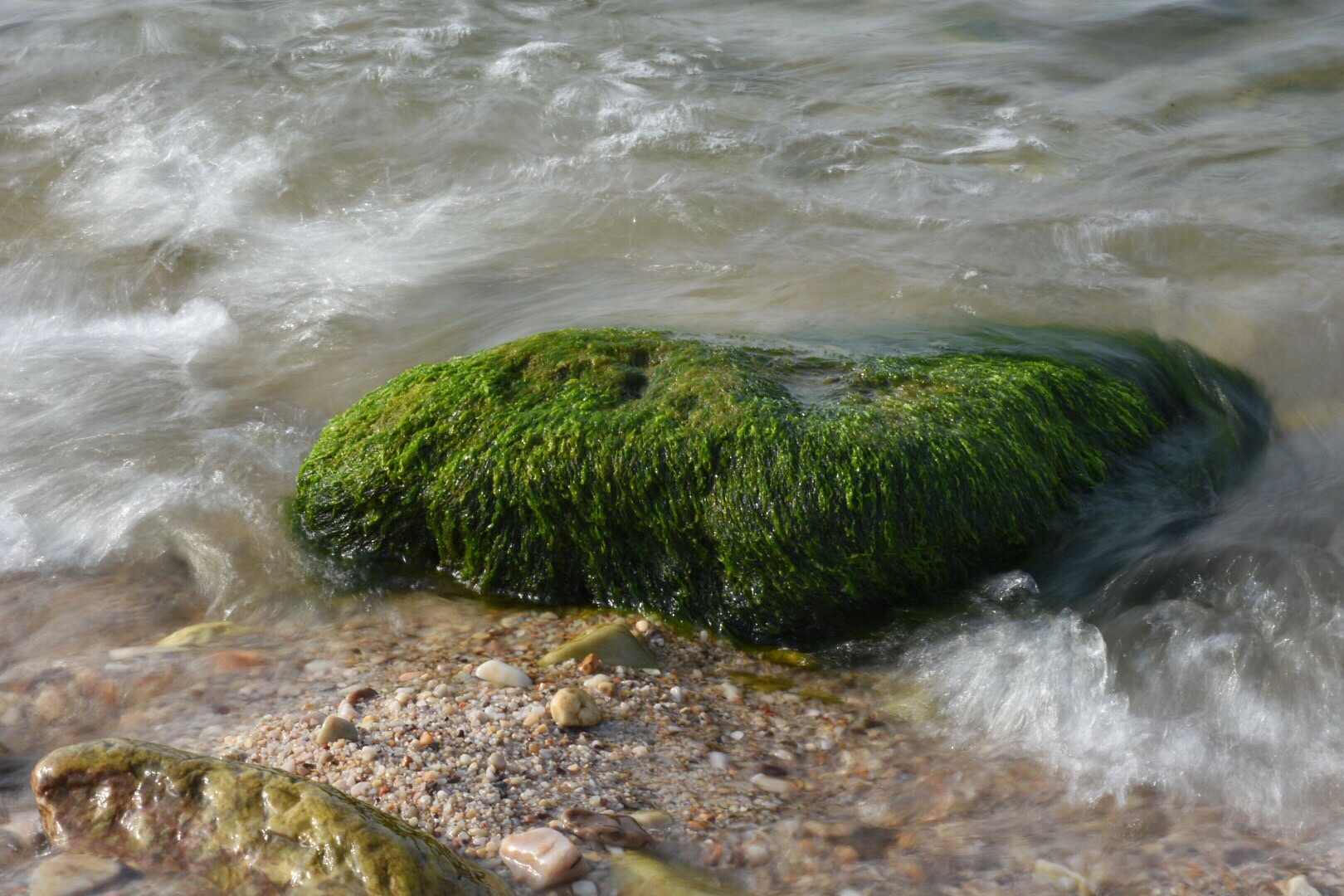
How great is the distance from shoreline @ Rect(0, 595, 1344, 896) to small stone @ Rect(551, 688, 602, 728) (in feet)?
0.11

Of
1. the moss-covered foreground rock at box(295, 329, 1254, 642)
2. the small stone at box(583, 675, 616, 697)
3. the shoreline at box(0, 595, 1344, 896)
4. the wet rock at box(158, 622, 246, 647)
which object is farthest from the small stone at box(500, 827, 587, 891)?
the wet rock at box(158, 622, 246, 647)

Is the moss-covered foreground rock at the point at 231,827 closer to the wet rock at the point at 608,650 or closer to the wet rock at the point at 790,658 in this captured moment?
the wet rock at the point at 608,650

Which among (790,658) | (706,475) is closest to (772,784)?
(790,658)

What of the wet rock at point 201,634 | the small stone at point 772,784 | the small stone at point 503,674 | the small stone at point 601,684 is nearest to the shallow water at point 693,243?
the wet rock at point 201,634

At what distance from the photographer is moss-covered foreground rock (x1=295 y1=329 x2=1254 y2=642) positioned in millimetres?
4059

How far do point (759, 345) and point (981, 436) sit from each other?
98cm

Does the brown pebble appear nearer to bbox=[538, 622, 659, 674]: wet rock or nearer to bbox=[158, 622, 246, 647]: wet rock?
bbox=[158, 622, 246, 647]: wet rock

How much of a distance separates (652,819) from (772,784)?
42 centimetres

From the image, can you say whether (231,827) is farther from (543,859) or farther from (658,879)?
(658,879)

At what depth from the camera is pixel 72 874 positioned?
2631 millimetres

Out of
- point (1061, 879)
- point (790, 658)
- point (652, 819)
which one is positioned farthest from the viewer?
point (790, 658)

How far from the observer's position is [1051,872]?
2.90 meters

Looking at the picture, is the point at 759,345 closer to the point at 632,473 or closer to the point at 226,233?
the point at 632,473

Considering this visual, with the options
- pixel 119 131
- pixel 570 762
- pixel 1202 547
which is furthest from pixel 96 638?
pixel 119 131
